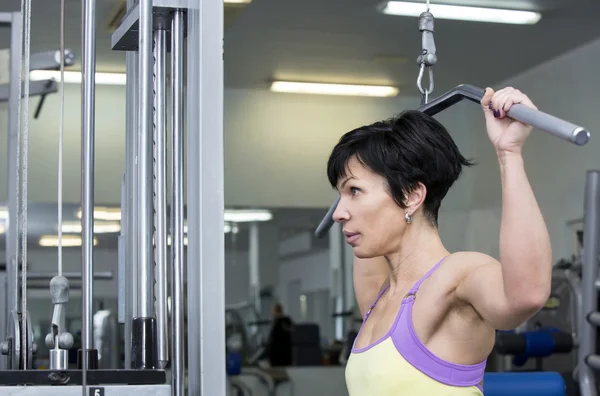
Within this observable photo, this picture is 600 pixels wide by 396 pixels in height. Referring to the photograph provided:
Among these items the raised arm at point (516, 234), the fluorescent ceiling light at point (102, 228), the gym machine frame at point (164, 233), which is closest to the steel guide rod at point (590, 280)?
the raised arm at point (516, 234)

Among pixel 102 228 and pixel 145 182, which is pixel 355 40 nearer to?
pixel 102 228

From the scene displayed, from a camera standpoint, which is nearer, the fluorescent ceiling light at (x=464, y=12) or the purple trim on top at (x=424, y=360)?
the purple trim on top at (x=424, y=360)

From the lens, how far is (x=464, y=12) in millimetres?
5480

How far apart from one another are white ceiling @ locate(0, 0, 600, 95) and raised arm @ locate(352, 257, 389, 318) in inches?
149

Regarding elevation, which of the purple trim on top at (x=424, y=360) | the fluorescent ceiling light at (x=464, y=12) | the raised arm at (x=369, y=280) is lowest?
the purple trim on top at (x=424, y=360)

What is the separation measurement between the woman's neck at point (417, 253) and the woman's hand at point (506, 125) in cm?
29

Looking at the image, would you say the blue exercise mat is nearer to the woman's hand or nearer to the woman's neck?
the woman's neck

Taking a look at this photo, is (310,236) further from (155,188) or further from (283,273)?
(155,188)

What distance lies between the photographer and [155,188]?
4.05 ft

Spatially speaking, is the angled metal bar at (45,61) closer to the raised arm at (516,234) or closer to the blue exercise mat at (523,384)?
the blue exercise mat at (523,384)

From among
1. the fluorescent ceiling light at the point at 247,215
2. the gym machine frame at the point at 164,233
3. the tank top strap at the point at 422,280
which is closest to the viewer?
the gym machine frame at the point at 164,233

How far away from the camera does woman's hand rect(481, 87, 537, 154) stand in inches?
43.3

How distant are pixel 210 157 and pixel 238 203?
5.70m

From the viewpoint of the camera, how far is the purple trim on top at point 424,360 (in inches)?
48.8
